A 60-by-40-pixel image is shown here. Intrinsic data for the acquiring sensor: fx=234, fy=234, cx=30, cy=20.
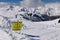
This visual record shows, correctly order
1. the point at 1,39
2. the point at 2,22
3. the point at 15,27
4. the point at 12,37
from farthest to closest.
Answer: the point at 2,22
the point at 12,37
the point at 1,39
the point at 15,27

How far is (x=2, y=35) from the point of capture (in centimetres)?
2214

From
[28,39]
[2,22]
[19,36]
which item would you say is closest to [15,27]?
[28,39]

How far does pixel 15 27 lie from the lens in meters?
17.6

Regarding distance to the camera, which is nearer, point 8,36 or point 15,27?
point 15,27

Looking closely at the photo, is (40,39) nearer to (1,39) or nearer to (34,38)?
(34,38)

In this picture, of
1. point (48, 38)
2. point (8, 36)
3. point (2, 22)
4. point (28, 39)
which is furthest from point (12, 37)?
point (2, 22)

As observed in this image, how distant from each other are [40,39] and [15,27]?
16.5ft

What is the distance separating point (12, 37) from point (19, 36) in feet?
2.58

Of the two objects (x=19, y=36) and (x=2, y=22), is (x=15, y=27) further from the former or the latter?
(x=2, y=22)

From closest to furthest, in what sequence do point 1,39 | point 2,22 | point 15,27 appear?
1. point 15,27
2. point 1,39
3. point 2,22

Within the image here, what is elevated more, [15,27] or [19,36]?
[15,27]

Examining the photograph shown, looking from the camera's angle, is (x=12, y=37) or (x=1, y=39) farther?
(x=12, y=37)

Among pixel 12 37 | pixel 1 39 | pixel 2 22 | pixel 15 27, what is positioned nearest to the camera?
pixel 15 27

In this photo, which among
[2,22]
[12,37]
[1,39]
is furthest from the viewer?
[2,22]
